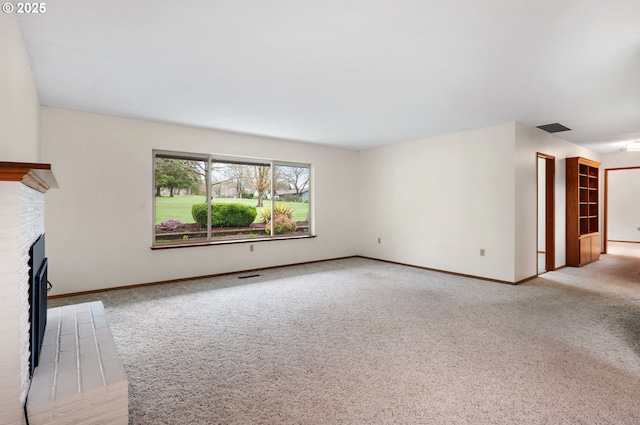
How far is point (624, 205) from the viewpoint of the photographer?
8.86 m

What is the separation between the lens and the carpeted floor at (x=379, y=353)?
5.89ft

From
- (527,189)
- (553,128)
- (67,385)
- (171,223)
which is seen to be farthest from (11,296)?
(553,128)

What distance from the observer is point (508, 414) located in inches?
68.7

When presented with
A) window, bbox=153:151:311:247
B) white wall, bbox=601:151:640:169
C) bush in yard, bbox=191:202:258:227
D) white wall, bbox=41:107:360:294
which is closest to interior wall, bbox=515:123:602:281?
white wall, bbox=601:151:640:169

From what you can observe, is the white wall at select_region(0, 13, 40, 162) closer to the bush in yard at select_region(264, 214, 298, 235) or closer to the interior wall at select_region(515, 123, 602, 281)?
the bush in yard at select_region(264, 214, 298, 235)

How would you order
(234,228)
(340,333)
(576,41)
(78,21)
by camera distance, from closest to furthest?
(78,21), (576,41), (340,333), (234,228)

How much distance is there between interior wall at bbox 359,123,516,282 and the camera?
473 cm

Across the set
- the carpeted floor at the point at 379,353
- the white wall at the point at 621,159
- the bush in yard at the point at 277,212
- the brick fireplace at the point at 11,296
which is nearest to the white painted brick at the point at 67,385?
the brick fireplace at the point at 11,296

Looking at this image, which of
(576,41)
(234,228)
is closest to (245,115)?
(234,228)

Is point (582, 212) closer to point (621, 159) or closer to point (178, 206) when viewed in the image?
point (621, 159)

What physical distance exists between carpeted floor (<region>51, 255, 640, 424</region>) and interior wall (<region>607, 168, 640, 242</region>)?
6.05 m

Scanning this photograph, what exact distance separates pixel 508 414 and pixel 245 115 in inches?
161

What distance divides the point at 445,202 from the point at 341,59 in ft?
11.8

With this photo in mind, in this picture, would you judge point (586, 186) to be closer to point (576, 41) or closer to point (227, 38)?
point (576, 41)
